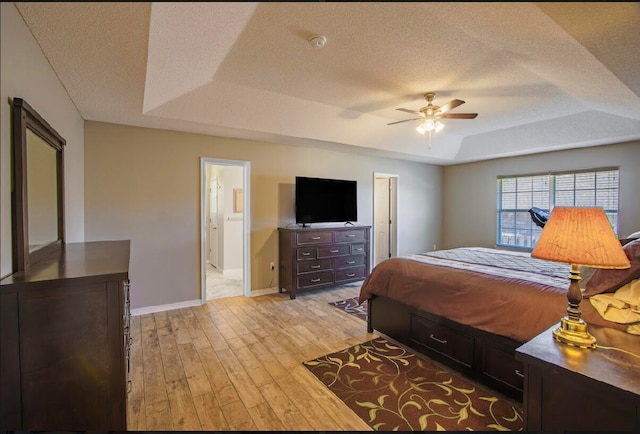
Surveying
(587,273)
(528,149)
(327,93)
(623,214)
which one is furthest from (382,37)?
(623,214)

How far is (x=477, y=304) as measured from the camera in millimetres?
2250

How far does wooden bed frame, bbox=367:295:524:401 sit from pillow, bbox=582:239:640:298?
57 centimetres

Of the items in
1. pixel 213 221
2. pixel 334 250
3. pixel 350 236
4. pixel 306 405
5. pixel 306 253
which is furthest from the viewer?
pixel 213 221

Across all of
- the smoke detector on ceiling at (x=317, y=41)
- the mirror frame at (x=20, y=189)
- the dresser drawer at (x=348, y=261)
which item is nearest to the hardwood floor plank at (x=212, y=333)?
the mirror frame at (x=20, y=189)

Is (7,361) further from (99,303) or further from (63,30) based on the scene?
(63,30)

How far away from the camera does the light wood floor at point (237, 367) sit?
1.91m

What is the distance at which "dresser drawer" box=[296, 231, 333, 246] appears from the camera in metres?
4.45

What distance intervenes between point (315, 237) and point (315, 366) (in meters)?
2.27

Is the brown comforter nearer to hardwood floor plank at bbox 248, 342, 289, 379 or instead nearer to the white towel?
the white towel

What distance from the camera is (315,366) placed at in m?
2.53

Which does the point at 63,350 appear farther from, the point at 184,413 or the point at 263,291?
the point at 263,291

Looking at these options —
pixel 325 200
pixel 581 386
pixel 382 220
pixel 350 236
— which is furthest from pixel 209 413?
pixel 382 220

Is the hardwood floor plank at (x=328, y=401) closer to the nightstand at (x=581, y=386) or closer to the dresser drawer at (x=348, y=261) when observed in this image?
the nightstand at (x=581, y=386)

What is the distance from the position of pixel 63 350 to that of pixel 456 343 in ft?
8.29
